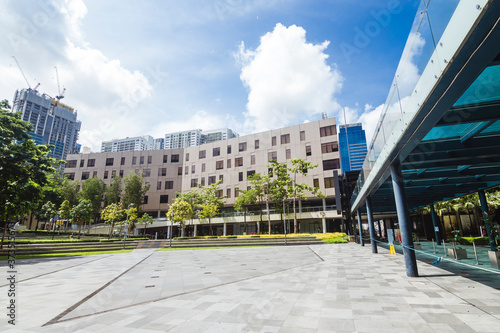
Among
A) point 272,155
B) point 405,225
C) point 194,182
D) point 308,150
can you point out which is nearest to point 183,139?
point 194,182

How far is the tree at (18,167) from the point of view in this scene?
1731 cm

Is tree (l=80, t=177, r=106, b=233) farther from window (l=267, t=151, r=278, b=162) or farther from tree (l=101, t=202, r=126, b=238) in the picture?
window (l=267, t=151, r=278, b=162)

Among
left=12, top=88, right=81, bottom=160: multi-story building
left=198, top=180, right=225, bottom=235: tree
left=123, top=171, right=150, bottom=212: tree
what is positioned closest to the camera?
left=198, top=180, right=225, bottom=235: tree

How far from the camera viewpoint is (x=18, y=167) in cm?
1753

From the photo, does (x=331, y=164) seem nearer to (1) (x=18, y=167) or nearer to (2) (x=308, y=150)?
(2) (x=308, y=150)

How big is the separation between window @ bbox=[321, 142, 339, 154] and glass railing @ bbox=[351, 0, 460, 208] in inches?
1359

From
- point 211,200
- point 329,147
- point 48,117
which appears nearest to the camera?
point 329,147

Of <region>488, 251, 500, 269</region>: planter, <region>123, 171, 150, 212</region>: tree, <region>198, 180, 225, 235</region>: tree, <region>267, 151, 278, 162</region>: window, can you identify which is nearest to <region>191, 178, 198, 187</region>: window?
<region>198, 180, 225, 235</region>: tree

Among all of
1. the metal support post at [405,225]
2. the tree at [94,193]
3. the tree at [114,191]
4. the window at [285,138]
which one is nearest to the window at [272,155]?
the window at [285,138]

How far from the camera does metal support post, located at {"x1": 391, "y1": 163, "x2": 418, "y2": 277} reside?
873 centimetres

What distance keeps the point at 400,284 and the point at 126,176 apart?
60.7 meters

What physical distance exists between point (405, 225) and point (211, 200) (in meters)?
37.9

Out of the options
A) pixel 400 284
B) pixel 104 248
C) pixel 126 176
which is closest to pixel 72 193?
pixel 126 176

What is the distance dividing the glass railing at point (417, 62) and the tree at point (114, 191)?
57.7 metres
